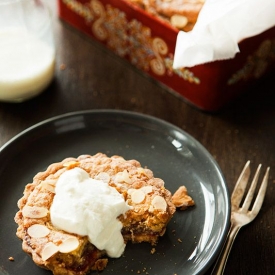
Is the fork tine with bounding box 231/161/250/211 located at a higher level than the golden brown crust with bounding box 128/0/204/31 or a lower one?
lower

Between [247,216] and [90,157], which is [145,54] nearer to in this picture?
[90,157]

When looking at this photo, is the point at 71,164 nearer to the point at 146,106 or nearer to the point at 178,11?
the point at 146,106

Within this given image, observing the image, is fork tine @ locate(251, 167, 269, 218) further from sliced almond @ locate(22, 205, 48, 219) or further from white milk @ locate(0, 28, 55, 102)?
white milk @ locate(0, 28, 55, 102)

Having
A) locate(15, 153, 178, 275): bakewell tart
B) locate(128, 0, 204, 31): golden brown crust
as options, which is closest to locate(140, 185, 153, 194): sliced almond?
locate(15, 153, 178, 275): bakewell tart

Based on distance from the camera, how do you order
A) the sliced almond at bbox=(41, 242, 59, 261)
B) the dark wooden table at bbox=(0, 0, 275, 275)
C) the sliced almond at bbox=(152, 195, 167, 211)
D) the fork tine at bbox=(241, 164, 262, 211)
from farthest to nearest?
the dark wooden table at bbox=(0, 0, 275, 275) < the fork tine at bbox=(241, 164, 262, 211) < the sliced almond at bbox=(152, 195, 167, 211) < the sliced almond at bbox=(41, 242, 59, 261)

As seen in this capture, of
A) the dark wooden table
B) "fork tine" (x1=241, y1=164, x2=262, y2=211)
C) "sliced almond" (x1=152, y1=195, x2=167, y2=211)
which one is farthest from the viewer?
the dark wooden table

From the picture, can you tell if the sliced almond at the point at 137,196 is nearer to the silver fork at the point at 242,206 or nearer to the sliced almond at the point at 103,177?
the sliced almond at the point at 103,177

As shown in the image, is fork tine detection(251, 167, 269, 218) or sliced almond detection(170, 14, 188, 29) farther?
sliced almond detection(170, 14, 188, 29)
